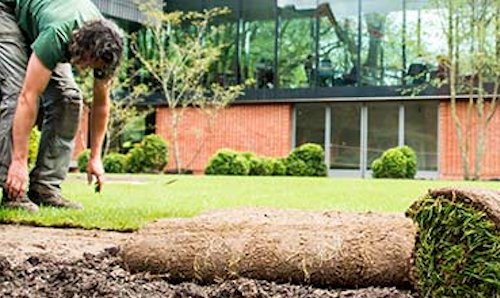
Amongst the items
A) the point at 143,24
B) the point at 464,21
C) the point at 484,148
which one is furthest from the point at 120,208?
the point at 143,24

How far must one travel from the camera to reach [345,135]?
64.8 ft

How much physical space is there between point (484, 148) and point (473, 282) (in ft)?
56.2

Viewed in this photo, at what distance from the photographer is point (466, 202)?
1.90m

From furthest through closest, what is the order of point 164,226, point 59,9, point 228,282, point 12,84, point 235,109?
point 235,109 < point 12,84 < point 59,9 < point 164,226 < point 228,282

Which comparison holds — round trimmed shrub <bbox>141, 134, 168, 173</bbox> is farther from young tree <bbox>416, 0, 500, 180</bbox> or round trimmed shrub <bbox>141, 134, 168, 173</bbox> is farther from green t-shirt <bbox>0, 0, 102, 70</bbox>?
green t-shirt <bbox>0, 0, 102, 70</bbox>

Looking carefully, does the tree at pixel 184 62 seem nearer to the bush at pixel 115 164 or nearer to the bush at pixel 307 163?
the bush at pixel 115 164

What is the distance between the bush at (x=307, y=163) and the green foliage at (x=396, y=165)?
1401 mm

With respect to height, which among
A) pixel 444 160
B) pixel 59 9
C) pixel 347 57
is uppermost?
pixel 347 57

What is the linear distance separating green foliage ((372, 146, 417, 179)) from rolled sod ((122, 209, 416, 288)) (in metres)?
13.2

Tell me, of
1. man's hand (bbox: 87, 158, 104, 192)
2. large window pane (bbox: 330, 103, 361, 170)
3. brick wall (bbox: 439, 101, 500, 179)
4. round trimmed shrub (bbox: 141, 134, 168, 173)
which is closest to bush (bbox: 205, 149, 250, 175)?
round trimmed shrub (bbox: 141, 134, 168, 173)

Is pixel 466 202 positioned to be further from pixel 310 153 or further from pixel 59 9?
pixel 310 153

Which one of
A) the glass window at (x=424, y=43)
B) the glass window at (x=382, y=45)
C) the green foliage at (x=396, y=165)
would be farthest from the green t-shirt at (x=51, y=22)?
the glass window at (x=382, y=45)

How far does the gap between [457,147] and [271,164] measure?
5689 millimetres

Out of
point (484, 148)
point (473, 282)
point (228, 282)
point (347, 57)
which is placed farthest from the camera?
point (347, 57)
